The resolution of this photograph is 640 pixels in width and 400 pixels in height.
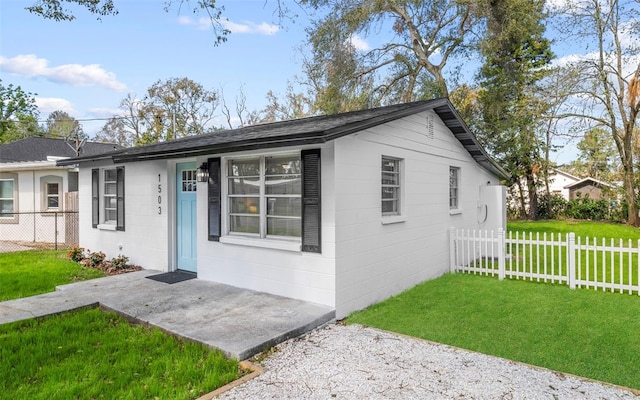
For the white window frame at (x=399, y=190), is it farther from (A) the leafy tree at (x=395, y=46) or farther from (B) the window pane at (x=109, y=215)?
(A) the leafy tree at (x=395, y=46)

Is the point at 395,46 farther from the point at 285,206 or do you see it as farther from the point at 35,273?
the point at 35,273

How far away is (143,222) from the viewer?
26.7ft

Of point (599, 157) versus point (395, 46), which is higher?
point (395, 46)

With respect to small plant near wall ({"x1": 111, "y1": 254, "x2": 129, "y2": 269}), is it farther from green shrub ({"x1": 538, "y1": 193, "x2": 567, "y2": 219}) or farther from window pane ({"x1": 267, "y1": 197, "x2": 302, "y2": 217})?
green shrub ({"x1": 538, "y1": 193, "x2": 567, "y2": 219})

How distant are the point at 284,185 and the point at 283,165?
31 centimetres

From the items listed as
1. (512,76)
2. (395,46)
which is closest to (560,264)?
(512,76)

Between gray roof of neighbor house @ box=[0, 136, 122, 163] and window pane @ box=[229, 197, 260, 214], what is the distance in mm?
12129

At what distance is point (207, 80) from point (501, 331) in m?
27.2

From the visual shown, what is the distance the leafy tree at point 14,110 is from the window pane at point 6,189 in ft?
53.8

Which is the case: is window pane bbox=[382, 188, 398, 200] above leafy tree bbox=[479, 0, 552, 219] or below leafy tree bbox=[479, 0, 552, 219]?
below

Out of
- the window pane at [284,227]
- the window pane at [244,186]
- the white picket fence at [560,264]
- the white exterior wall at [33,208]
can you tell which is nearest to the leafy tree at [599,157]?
the white picket fence at [560,264]

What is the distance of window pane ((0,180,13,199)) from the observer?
14102 millimetres

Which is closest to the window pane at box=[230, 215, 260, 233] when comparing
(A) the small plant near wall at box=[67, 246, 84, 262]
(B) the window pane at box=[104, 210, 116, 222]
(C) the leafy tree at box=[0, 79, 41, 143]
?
(B) the window pane at box=[104, 210, 116, 222]

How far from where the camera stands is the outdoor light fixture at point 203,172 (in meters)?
6.69
